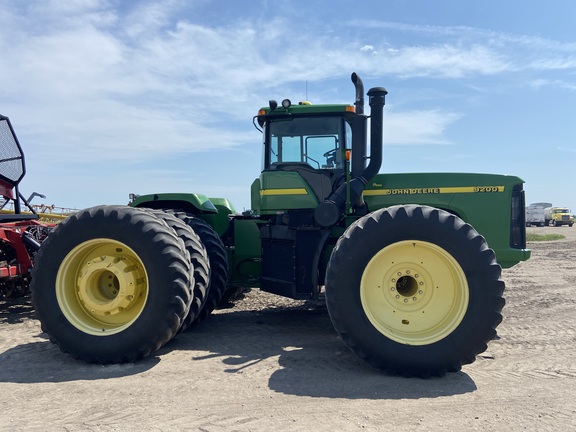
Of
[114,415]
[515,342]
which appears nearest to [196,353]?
[114,415]

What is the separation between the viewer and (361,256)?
4.26 m

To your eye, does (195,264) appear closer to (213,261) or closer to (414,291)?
(213,261)

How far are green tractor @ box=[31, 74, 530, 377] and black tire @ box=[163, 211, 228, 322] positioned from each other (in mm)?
13

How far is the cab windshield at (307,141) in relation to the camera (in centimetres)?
552

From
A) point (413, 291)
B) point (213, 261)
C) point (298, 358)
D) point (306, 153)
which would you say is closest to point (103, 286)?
point (213, 261)

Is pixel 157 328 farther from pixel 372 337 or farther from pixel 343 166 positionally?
pixel 343 166

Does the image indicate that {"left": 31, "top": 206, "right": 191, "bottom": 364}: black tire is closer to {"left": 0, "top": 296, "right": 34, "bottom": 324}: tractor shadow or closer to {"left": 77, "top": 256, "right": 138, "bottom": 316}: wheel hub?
{"left": 77, "top": 256, "right": 138, "bottom": 316}: wheel hub

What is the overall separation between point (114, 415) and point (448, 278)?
304cm

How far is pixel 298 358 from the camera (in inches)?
181

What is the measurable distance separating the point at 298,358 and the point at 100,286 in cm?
220

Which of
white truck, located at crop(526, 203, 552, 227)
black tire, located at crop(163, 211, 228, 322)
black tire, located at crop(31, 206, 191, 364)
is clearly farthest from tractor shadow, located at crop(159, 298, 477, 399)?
white truck, located at crop(526, 203, 552, 227)

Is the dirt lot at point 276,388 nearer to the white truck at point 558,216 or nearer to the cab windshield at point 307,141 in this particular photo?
the cab windshield at point 307,141

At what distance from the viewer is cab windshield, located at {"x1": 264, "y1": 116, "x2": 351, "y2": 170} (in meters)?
5.52

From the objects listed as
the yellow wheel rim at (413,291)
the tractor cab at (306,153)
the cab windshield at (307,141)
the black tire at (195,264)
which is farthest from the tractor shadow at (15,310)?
the yellow wheel rim at (413,291)
